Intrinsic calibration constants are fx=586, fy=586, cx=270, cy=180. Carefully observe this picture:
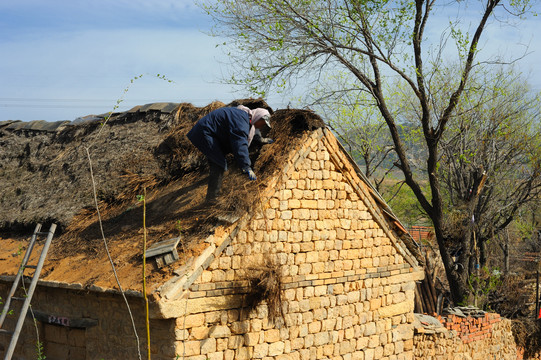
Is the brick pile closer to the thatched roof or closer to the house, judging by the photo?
the house

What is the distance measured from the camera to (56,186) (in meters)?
10.9

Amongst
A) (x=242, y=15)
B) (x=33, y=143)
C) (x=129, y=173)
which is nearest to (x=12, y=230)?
(x=129, y=173)

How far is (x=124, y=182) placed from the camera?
10.3 meters

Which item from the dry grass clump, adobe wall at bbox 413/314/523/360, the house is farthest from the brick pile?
the dry grass clump

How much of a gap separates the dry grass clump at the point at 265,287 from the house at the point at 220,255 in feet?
0.06

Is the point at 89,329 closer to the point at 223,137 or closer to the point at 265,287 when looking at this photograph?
the point at 265,287

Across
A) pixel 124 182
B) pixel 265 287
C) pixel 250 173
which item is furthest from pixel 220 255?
pixel 124 182

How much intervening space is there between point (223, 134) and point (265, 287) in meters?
2.35

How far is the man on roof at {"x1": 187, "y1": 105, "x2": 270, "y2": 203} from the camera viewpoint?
8.26m

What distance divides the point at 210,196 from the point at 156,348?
92.7 inches

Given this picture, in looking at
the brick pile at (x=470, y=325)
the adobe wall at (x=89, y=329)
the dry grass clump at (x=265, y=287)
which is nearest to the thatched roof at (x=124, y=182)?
the adobe wall at (x=89, y=329)

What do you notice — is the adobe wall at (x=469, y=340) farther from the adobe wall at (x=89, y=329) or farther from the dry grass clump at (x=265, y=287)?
the adobe wall at (x=89, y=329)

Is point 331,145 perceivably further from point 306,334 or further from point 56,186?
point 56,186

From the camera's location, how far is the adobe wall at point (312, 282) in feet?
24.5
